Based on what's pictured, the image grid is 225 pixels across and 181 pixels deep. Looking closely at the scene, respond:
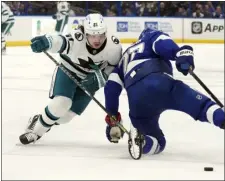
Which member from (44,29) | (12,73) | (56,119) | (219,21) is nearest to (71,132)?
(56,119)

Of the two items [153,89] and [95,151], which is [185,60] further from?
[95,151]

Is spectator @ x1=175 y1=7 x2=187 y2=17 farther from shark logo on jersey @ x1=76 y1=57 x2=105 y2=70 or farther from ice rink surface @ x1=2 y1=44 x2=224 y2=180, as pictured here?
shark logo on jersey @ x1=76 y1=57 x2=105 y2=70

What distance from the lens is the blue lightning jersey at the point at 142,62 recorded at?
2.99 meters

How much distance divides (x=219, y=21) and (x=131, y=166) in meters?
10.0

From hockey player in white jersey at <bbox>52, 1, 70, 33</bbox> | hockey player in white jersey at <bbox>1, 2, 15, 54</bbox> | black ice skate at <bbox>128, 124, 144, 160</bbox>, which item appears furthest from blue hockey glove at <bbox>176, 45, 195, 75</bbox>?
hockey player in white jersey at <bbox>52, 1, 70, 33</bbox>

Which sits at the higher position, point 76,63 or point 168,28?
point 76,63

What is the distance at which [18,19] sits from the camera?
1177 cm

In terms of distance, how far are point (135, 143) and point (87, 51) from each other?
686 mm

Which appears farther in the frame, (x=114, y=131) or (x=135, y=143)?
(x=114, y=131)

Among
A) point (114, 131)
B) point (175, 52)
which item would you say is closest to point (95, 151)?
point (114, 131)

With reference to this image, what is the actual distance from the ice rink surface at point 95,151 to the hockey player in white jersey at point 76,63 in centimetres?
14

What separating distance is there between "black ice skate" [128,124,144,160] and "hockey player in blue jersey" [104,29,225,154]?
0.05 meters

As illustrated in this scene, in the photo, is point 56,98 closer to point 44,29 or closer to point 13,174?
point 13,174

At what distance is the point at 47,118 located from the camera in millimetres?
3521
